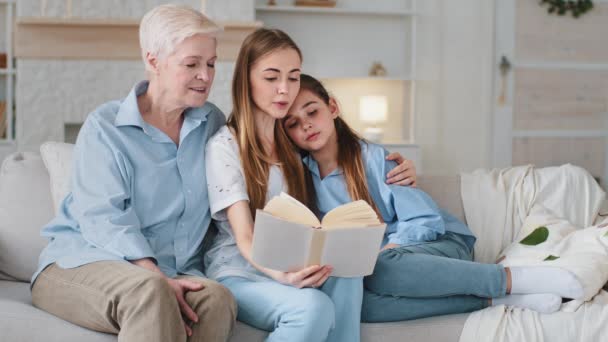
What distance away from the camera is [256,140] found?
7.82ft

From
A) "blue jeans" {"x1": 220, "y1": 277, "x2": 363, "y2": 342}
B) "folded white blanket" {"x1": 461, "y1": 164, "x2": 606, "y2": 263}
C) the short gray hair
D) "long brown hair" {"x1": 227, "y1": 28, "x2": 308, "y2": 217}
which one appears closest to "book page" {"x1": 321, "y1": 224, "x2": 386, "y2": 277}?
"blue jeans" {"x1": 220, "y1": 277, "x2": 363, "y2": 342}

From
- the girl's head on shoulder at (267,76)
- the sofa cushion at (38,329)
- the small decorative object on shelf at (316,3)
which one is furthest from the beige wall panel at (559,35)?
the sofa cushion at (38,329)

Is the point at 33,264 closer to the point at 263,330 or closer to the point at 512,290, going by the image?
the point at 263,330

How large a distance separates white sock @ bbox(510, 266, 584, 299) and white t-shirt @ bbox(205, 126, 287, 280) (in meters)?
0.68

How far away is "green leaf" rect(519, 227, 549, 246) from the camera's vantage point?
2453 millimetres

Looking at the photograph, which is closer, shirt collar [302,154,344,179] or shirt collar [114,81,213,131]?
shirt collar [114,81,213,131]

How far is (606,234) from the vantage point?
2350 mm

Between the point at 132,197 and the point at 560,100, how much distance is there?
489 cm

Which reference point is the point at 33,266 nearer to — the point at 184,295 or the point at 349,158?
the point at 184,295

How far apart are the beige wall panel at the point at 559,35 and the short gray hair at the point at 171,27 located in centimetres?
450

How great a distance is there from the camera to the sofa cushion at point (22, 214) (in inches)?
94.7

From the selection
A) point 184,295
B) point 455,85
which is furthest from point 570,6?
point 184,295

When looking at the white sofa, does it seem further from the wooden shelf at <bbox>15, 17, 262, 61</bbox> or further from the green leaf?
the wooden shelf at <bbox>15, 17, 262, 61</bbox>

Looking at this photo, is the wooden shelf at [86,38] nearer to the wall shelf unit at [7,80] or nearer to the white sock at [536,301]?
the wall shelf unit at [7,80]
